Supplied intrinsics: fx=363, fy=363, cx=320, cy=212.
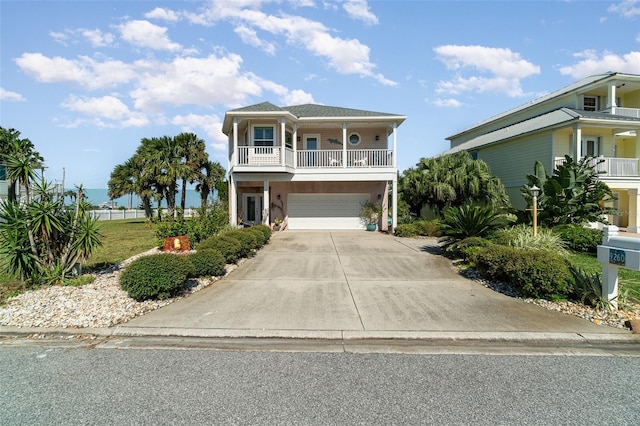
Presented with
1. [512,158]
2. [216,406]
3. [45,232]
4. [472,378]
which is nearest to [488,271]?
[472,378]

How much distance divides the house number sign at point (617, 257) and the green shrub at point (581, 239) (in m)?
6.71

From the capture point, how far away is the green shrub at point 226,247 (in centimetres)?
927

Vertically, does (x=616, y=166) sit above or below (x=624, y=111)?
below

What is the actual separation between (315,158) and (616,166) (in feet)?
51.5

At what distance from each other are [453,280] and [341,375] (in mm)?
5364

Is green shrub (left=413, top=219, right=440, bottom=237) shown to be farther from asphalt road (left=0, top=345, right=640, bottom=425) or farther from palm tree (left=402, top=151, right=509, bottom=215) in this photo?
asphalt road (left=0, top=345, right=640, bottom=425)

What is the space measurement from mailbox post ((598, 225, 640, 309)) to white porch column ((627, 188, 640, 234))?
58.5 ft

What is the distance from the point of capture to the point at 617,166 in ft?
62.1

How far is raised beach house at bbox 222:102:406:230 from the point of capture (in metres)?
17.4

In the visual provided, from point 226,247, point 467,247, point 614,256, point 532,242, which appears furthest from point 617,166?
point 226,247

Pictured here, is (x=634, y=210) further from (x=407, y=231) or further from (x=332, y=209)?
(x=332, y=209)

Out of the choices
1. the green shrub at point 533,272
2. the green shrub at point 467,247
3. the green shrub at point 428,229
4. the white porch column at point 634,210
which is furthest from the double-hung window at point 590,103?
the green shrub at point 533,272

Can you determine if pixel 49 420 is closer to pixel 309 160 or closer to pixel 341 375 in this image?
pixel 341 375

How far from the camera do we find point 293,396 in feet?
11.4
